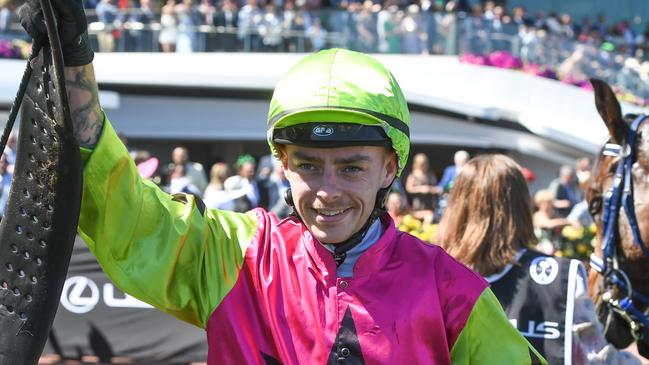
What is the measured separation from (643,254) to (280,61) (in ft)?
41.2

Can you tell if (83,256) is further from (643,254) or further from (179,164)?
(179,164)

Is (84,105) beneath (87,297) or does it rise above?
above

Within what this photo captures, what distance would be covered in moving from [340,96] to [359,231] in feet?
1.06

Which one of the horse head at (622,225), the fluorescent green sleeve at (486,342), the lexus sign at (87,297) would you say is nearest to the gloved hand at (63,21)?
the fluorescent green sleeve at (486,342)

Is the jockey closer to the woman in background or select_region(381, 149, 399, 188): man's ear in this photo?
select_region(381, 149, 399, 188): man's ear

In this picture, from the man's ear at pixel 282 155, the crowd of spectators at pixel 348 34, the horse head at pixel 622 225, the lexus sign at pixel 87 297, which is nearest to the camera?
the man's ear at pixel 282 155

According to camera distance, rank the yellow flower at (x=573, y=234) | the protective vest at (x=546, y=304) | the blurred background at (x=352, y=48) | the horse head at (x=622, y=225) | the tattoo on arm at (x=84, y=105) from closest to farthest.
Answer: the tattoo on arm at (x=84, y=105) < the protective vest at (x=546, y=304) < the horse head at (x=622, y=225) < the yellow flower at (x=573, y=234) < the blurred background at (x=352, y=48)

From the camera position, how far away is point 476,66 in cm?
1694

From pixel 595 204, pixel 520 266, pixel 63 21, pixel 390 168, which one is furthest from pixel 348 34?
pixel 63 21

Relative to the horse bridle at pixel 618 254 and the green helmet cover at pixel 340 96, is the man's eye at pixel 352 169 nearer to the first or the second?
the green helmet cover at pixel 340 96

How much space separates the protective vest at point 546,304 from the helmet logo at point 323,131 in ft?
4.69

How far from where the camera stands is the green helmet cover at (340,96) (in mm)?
2080

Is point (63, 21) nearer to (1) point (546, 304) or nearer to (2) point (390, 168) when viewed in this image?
(2) point (390, 168)

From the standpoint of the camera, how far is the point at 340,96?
2.09 meters
